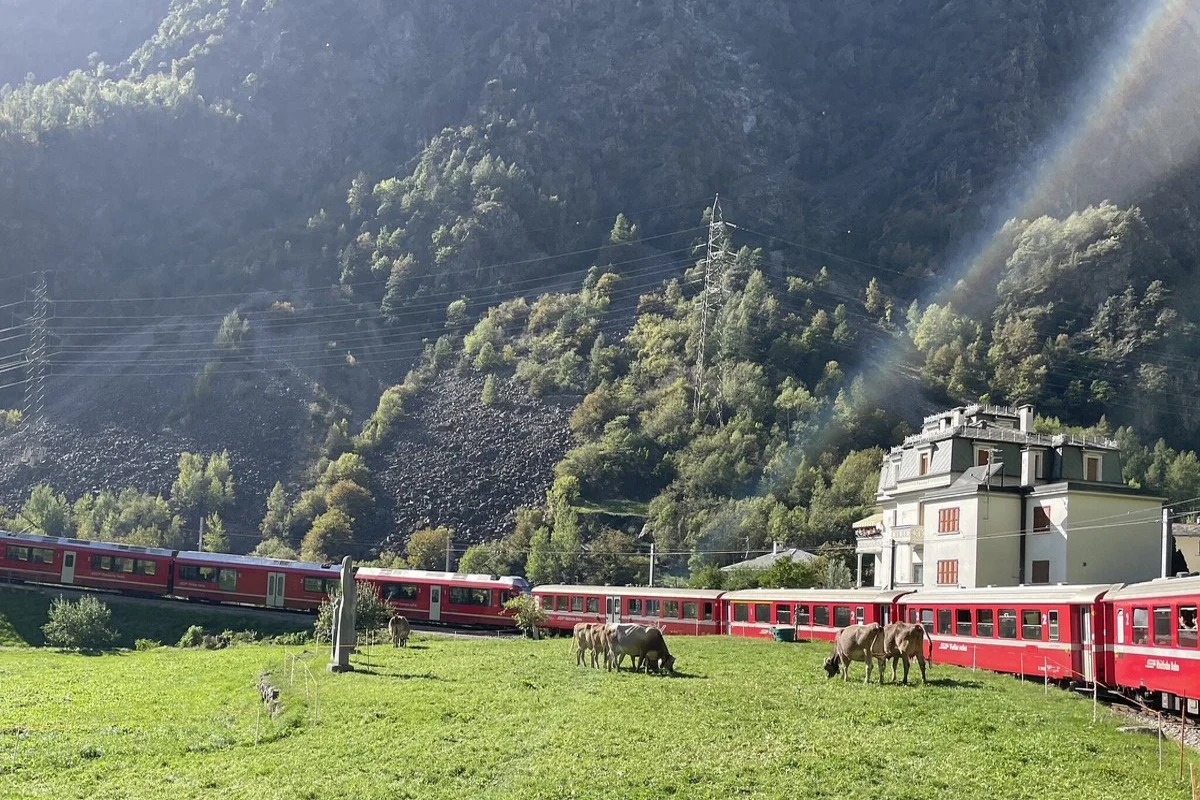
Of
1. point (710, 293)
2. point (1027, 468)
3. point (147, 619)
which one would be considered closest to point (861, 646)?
point (1027, 468)

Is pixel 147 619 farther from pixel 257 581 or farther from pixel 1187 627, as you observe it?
pixel 1187 627

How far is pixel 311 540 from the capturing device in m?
116

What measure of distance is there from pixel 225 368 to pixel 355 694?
5572 inches

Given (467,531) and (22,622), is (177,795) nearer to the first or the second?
(22,622)

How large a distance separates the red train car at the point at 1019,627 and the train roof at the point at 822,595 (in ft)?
4.43

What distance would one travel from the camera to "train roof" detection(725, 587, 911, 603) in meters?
41.2

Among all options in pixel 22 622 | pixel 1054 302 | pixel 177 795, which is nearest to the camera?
pixel 177 795

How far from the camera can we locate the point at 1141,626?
2723 centimetres

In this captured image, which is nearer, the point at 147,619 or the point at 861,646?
the point at 861,646

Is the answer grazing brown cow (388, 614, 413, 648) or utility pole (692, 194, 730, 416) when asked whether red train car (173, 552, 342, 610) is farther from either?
utility pole (692, 194, 730, 416)

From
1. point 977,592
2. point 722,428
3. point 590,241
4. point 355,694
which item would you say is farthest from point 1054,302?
point 355,694

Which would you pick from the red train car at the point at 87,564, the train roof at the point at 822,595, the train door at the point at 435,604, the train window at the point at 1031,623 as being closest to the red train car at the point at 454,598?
the train door at the point at 435,604

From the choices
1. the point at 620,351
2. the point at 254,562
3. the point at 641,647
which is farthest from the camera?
the point at 620,351

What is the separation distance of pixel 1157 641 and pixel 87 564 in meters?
57.6
